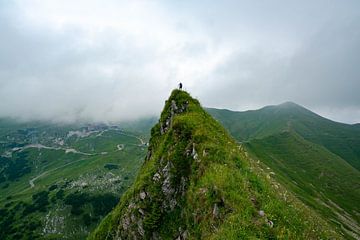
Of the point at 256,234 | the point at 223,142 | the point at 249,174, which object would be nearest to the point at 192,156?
the point at 223,142

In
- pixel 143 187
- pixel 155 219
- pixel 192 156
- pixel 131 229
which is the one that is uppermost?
pixel 192 156

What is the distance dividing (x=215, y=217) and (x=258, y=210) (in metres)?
2.65

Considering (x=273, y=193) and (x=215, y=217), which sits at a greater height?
(x=273, y=193)

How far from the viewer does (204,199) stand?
21062 millimetres

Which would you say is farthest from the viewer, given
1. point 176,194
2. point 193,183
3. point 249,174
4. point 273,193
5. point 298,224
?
point 176,194

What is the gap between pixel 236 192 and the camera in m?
19.3

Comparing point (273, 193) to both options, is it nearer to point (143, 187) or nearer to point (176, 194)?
point (176, 194)

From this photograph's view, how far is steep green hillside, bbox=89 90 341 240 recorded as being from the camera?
1736 cm

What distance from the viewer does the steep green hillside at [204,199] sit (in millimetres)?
17359

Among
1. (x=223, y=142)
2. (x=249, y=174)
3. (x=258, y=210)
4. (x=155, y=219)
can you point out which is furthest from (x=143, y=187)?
(x=258, y=210)

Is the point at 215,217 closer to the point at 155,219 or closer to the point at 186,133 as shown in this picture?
the point at 155,219

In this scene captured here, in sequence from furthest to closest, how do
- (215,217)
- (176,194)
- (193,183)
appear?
(176,194)
(193,183)
(215,217)

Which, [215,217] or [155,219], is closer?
[215,217]

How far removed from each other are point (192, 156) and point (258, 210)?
10.1 meters
